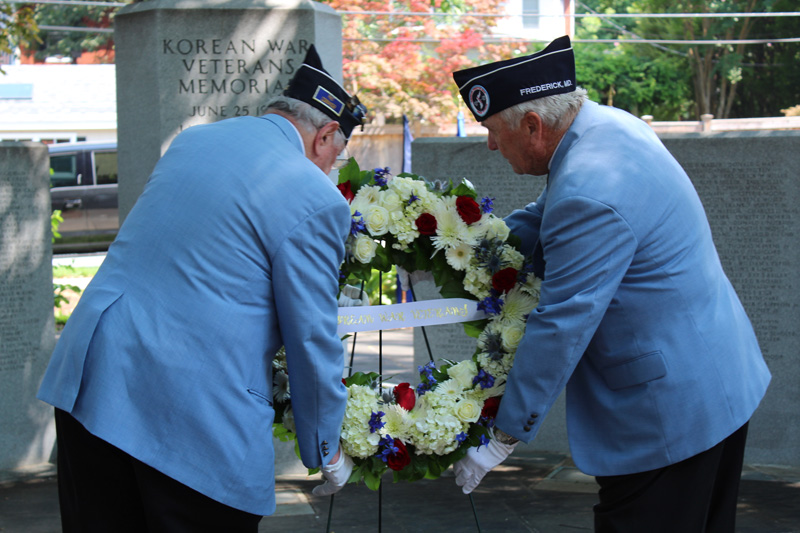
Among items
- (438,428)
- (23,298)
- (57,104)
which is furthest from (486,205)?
(57,104)

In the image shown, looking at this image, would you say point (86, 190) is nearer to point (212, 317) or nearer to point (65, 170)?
point (65, 170)

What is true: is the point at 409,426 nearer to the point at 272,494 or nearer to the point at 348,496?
the point at 272,494

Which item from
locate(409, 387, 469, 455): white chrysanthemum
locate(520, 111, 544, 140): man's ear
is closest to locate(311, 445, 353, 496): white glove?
locate(409, 387, 469, 455): white chrysanthemum

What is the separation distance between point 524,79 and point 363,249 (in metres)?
0.80

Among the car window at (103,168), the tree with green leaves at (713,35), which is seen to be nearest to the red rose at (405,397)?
the car window at (103,168)

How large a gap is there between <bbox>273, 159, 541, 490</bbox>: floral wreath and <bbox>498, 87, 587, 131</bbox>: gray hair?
1.70ft

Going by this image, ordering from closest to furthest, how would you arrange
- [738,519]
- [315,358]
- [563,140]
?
1. [315,358]
2. [563,140]
3. [738,519]

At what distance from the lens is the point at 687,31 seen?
32.0 m

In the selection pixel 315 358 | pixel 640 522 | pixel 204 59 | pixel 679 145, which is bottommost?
pixel 640 522

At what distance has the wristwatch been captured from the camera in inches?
111

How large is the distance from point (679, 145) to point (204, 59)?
2.91m

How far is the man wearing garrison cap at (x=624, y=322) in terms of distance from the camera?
99.0 inches

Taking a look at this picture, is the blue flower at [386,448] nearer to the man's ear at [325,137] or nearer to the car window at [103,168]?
the man's ear at [325,137]

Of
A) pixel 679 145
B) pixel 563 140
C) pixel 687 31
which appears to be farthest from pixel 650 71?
pixel 563 140
